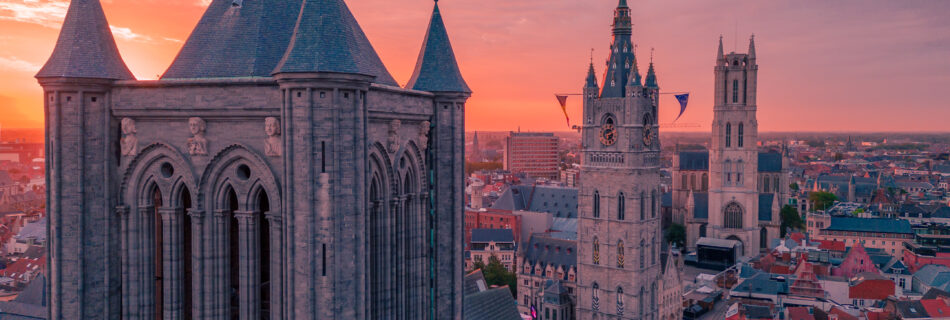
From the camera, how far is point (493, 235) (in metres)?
107

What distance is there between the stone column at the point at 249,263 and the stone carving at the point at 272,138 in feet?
5.97

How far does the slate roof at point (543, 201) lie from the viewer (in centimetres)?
13038

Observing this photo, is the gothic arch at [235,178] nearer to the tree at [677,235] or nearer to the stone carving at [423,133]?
the stone carving at [423,133]

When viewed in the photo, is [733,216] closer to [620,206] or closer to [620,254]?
[620,206]

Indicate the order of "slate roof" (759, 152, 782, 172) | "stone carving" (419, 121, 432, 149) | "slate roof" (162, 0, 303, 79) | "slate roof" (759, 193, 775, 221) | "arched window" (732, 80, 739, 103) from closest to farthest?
"slate roof" (162, 0, 303, 79)
"stone carving" (419, 121, 432, 149)
"arched window" (732, 80, 739, 103)
"slate roof" (759, 193, 775, 221)
"slate roof" (759, 152, 782, 172)

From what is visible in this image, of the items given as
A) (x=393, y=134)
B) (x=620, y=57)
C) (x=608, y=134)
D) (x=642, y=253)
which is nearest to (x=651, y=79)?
(x=620, y=57)

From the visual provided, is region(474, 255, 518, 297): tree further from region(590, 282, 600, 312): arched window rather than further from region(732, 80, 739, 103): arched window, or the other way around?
region(732, 80, 739, 103): arched window

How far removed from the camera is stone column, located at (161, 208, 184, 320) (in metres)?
17.0

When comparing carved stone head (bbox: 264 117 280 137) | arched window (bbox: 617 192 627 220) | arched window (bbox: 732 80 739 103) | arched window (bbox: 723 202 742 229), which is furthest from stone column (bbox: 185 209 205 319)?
arched window (bbox: 723 202 742 229)

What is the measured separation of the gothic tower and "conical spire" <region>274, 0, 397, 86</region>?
355ft

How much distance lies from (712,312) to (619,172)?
802 inches

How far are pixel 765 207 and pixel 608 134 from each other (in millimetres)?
59321

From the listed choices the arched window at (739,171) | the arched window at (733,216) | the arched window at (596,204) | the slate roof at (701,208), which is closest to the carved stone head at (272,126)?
the arched window at (596,204)

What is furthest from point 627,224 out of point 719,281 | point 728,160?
point 728,160
